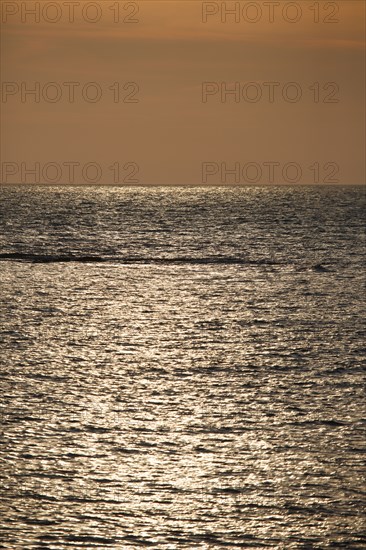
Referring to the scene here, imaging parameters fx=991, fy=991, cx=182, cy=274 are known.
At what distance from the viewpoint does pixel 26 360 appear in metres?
32.0

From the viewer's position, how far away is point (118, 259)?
77.0m

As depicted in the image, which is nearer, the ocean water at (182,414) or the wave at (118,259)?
the ocean water at (182,414)

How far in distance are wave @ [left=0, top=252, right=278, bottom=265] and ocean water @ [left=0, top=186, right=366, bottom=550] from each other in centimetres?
1463

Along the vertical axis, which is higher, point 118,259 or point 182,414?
point 182,414

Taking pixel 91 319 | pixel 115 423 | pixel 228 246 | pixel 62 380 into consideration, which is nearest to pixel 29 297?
pixel 91 319

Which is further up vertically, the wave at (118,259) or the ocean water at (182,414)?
the ocean water at (182,414)

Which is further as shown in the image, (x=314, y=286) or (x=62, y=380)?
(x=314, y=286)

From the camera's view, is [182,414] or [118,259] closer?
[182,414]

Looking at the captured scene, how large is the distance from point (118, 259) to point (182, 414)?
52.7 meters

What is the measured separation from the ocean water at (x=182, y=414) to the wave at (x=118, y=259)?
1463cm

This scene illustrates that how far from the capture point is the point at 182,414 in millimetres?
24719

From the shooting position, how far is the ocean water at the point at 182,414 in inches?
699

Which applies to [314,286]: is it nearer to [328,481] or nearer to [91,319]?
[91,319]

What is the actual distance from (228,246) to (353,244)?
38.2ft
